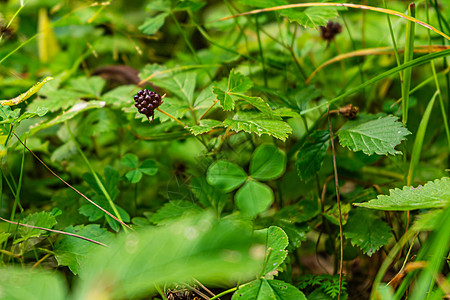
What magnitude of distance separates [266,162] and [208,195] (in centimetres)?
19

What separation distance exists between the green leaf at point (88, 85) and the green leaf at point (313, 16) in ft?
2.30

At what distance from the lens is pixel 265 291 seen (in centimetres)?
74

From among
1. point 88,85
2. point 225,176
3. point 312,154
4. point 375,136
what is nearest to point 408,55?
point 375,136

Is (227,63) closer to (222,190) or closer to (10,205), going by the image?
(222,190)

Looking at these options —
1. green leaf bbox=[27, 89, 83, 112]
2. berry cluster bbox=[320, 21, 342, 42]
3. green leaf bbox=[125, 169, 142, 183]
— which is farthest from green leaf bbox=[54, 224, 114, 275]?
berry cluster bbox=[320, 21, 342, 42]

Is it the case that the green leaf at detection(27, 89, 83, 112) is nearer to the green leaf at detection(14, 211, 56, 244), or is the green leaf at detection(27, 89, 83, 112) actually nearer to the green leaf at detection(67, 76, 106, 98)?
the green leaf at detection(67, 76, 106, 98)

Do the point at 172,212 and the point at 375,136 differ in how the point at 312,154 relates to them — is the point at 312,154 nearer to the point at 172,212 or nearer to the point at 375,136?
the point at 375,136

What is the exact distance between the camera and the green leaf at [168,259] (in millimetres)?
429

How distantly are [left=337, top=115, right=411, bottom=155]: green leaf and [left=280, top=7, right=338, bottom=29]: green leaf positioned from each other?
30 cm

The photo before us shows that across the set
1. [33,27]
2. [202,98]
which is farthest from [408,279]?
[33,27]

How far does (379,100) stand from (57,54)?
1.63 metres

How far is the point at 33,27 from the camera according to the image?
7.68 feet

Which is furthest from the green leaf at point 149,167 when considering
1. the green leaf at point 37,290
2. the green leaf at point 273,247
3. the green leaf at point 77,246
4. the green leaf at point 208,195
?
the green leaf at point 37,290

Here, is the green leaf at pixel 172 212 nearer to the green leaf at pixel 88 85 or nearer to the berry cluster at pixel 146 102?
the berry cluster at pixel 146 102
